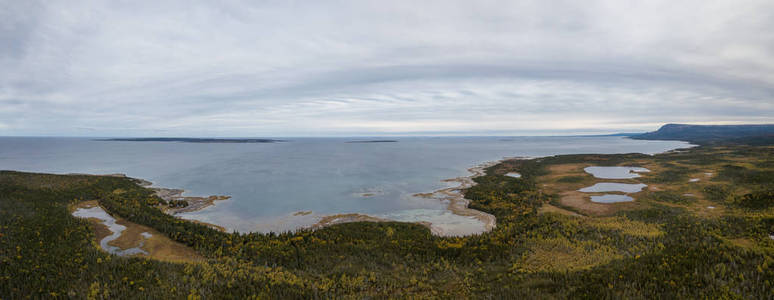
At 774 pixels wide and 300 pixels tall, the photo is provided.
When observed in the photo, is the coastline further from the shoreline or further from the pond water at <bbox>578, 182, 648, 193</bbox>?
the pond water at <bbox>578, 182, 648, 193</bbox>

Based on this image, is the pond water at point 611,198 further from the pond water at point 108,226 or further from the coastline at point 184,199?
the pond water at point 108,226

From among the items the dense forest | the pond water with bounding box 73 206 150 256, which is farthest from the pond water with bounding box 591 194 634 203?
the pond water with bounding box 73 206 150 256

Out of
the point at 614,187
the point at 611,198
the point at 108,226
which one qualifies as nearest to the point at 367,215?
the point at 108,226

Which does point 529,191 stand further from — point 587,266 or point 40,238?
point 40,238

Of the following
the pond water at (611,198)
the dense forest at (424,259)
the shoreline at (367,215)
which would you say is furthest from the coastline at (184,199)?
the pond water at (611,198)

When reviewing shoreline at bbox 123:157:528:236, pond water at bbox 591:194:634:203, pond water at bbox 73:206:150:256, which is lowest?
shoreline at bbox 123:157:528:236

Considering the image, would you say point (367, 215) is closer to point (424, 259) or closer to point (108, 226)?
point (424, 259)
